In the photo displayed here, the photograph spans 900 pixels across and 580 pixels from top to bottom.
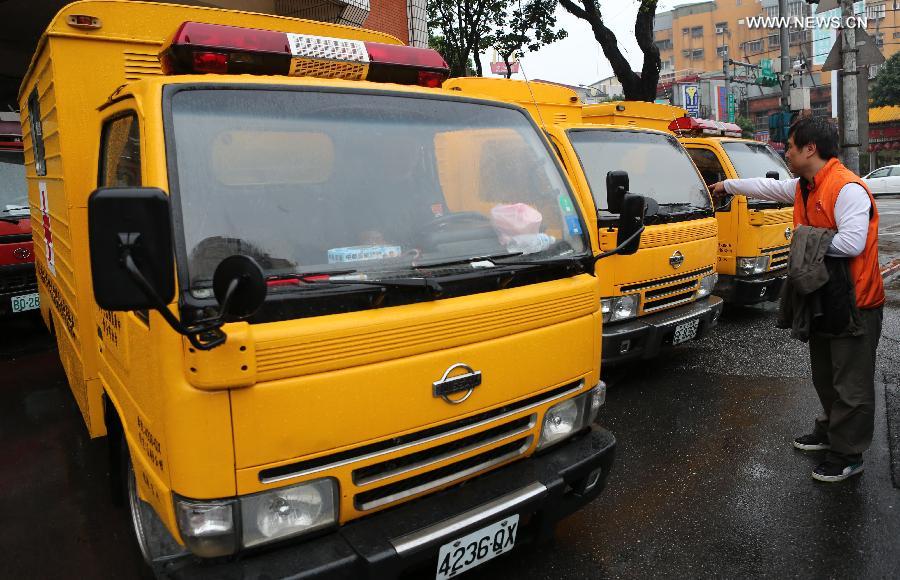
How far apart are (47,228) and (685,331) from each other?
187 inches

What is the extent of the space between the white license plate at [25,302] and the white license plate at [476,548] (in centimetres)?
620

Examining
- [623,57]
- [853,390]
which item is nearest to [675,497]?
[853,390]

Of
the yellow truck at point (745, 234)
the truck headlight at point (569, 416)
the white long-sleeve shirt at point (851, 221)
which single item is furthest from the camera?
the yellow truck at point (745, 234)

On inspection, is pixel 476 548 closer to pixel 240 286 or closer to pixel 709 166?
pixel 240 286

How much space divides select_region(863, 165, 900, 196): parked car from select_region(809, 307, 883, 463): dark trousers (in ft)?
88.3

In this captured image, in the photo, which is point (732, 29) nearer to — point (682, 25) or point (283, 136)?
point (682, 25)

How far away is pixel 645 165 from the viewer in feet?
19.3

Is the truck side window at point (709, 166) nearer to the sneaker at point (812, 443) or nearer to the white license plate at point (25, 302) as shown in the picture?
the sneaker at point (812, 443)

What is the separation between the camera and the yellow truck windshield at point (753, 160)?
7.40 metres

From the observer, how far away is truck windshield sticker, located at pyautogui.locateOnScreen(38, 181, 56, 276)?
4250 millimetres

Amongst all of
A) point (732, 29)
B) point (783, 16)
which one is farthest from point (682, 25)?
point (783, 16)

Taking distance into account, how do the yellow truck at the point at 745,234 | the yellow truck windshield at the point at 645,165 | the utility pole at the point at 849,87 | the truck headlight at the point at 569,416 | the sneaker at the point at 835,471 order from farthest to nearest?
the utility pole at the point at 849,87 → the yellow truck at the point at 745,234 → the yellow truck windshield at the point at 645,165 → the sneaker at the point at 835,471 → the truck headlight at the point at 569,416

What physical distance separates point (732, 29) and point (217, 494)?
6993 cm

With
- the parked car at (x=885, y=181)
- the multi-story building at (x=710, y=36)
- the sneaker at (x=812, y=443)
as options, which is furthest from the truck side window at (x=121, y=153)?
the multi-story building at (x=710, y=36)
